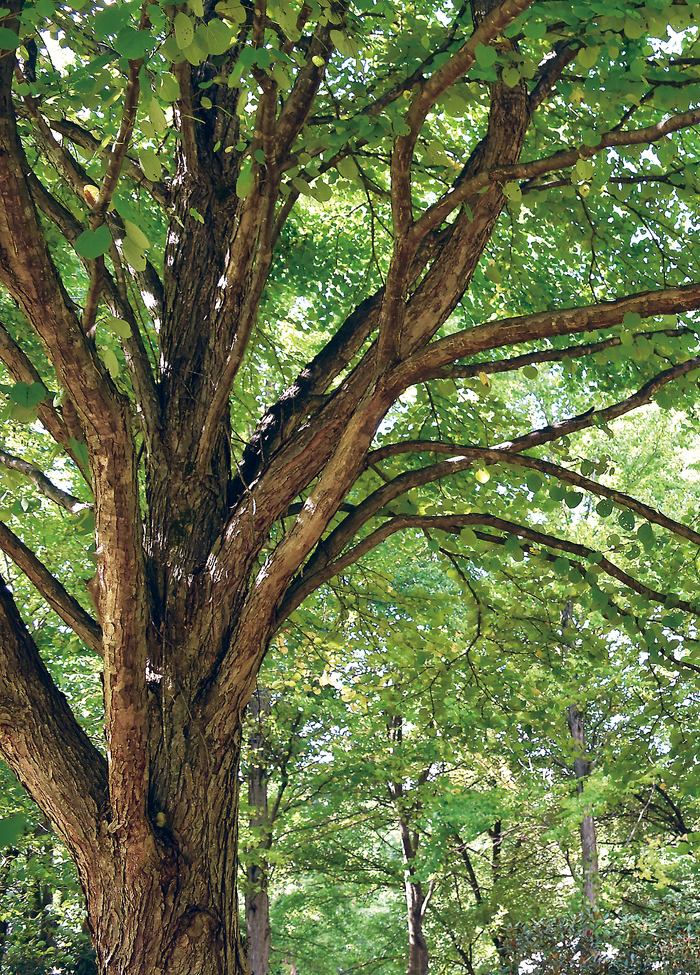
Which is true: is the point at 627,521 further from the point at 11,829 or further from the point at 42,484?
the point at 11,829

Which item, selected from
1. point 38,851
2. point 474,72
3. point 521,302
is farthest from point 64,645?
point 474,72

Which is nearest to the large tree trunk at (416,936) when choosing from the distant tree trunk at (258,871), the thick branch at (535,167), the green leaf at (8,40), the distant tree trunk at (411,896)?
the distant tree trunk at (411,896)

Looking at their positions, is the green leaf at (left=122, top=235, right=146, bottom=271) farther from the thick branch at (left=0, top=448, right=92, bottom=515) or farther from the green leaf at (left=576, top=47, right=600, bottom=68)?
the green leaf at (left=576, top=47, right=600, bottom=68)

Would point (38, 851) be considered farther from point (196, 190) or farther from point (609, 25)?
point (609, 25)

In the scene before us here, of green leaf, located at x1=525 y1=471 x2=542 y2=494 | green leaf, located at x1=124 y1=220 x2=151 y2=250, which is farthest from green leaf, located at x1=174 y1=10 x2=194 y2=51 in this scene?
green leaf, located at x1=525 y1=471 x2=542 y2=494

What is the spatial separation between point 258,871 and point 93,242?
11337mm

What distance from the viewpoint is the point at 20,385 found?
2.39 meters

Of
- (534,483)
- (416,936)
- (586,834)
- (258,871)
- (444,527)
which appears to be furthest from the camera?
(586,834)

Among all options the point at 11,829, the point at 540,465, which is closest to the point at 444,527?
the point at 540,465

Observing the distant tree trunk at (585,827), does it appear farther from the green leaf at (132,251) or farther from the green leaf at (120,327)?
the green leaf at (132,251)

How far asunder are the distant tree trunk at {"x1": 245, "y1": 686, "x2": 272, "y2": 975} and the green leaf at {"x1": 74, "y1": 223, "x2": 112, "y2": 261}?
8.71 m

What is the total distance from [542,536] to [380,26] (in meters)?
3.90

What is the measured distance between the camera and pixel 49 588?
3086mm

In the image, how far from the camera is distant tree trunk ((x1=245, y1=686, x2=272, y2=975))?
10.4 metres
